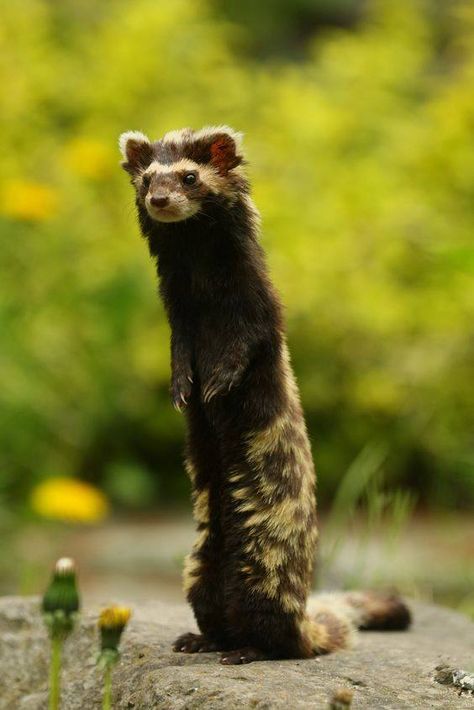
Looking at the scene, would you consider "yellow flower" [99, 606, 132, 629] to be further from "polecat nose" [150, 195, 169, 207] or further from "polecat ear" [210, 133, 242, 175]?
"polecat ear" [210, 133, 242, 175]

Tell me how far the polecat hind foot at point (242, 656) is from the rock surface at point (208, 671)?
0.13ft

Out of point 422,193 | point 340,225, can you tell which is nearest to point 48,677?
point 340,225

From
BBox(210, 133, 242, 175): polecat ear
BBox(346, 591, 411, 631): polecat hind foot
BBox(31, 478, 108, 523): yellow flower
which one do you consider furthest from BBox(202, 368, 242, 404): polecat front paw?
BBox(31, 478, 108, 523): yellow flower

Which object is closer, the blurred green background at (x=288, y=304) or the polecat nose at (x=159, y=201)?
the polecat nose at (x=159, y=201)

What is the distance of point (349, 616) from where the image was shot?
479cm

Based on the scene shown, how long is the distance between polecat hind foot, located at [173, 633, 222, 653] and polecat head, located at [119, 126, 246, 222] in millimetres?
1435

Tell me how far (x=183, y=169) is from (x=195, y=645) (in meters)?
1.58

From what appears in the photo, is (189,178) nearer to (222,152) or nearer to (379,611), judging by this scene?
(222,152)

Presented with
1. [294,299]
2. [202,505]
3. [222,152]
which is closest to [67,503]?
[202,505]

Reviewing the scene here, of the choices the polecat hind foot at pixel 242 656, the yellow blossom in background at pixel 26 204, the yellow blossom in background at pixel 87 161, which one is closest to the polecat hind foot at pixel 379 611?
the polecat hind foot at pixel 242 656

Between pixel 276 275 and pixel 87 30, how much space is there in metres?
5.83

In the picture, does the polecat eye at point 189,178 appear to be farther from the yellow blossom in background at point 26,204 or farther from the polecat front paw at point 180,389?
the yellow blossom in background at point 26,204

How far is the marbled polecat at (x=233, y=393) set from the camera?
3893mm

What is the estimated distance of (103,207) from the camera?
384 inches
